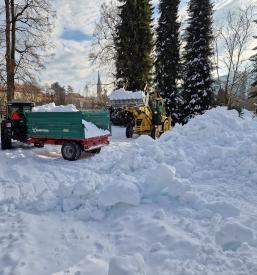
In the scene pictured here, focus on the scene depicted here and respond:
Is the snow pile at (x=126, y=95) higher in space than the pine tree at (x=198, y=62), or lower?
lower

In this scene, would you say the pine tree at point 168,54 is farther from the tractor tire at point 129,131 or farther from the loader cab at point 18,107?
the loader cab at point 18,107

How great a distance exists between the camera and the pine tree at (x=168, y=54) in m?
28.6

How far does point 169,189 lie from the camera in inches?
237

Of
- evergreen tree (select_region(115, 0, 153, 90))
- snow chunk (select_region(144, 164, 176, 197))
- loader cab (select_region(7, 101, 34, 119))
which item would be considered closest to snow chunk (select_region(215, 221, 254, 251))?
snow chunk (select_region(144, 164, 176, 197))

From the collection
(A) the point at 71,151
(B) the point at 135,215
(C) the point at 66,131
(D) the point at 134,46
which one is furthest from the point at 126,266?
(D) the point at 134,46

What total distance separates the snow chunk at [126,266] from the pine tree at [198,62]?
24106mm

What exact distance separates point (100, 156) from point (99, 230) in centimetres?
518

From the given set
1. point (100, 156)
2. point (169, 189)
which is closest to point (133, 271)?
point (169, 189)

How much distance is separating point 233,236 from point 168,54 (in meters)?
26.1

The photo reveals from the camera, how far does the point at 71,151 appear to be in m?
9.91

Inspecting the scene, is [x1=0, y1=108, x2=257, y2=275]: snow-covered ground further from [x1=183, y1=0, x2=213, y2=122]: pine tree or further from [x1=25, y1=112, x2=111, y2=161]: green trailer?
[x1=183, y1=0, x2=213, y2=122]: pine tree

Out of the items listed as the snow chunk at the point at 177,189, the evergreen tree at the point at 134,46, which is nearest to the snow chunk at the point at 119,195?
the snow chunk at the point at 177,189

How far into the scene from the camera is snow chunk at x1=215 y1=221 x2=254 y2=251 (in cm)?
429

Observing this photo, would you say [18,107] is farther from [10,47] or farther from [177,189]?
[10,47]
